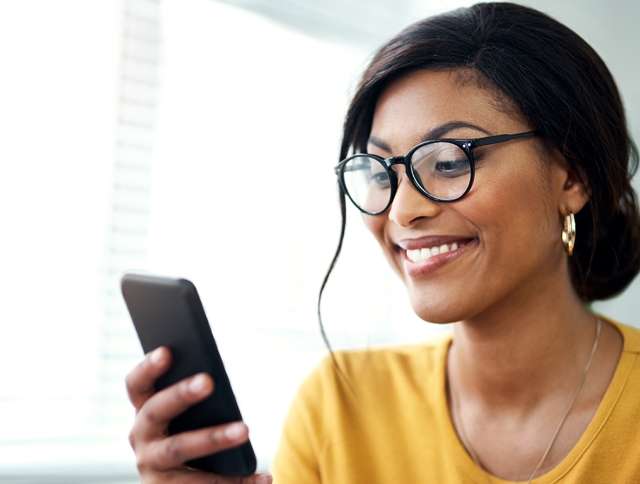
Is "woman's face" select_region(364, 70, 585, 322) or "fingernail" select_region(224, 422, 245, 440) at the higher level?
"woman's face" select_region(364, 70, 585, 322)

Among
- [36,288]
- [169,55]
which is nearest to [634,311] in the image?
[169,55]

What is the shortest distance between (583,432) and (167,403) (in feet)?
2.72

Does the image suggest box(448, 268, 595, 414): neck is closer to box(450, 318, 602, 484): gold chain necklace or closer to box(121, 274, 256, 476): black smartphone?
box(450, 318, 602, 484): gold chain necklace

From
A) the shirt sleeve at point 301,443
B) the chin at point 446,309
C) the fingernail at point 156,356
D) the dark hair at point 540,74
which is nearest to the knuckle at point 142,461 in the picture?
the fingernail at point 156,356

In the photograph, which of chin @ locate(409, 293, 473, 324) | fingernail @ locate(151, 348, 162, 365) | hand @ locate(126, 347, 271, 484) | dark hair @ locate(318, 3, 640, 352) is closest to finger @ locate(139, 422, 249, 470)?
hand @ locate(126, 347, 271, 484)

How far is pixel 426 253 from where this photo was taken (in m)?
1.38

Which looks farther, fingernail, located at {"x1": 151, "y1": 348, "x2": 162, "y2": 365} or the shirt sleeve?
the shirt sleeve

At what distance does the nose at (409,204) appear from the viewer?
1.33 metres

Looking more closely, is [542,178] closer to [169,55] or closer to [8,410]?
[169,55]

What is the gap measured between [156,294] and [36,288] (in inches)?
31.3

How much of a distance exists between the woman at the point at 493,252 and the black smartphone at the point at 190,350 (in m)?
0.47

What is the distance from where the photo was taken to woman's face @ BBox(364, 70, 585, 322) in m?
1.32

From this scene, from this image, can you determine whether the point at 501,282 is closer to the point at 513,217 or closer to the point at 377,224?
the point at 513,217

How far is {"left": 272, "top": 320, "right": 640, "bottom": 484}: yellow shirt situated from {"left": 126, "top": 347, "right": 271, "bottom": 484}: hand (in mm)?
441
